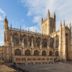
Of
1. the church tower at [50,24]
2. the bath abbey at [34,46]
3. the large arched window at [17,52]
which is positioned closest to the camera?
the bath abbey at [34,46]

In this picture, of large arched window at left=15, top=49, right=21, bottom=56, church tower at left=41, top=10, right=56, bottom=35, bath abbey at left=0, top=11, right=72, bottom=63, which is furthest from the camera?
church tower at left=41, top=10, right=56, bottom=35

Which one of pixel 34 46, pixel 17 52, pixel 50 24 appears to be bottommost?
pixel 17 52

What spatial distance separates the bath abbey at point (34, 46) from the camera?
5241 cm

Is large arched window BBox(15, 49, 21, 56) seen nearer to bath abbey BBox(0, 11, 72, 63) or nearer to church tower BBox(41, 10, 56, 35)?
bath abbey BBox(0, 11, 72, 63)

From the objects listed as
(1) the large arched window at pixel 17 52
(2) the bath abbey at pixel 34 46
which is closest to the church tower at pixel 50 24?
(2) the bath abbey at pixel 34 46

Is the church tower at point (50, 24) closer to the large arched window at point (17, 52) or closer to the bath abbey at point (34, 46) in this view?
the bath abbey at point (34, 46)

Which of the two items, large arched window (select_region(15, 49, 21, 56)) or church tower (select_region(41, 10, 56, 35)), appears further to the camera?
church tower (select_region(41, 10, 56, 35))

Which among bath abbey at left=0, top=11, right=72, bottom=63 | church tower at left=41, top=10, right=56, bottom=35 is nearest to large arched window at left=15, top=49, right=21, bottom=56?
bath abbey at left=0, top=11, right=72, bottom=63

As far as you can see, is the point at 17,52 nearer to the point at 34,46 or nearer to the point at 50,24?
the point at 34,46

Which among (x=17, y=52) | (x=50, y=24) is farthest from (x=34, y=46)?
(x=50, y=24)

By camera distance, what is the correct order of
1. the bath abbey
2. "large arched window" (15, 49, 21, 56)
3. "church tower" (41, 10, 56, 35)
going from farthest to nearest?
"church tower" (41, 10, 56, 35) → "large arched window" (15, 49, 21, 56) → the bath abbey

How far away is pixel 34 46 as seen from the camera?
5900 cm

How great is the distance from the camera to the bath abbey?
172 ft

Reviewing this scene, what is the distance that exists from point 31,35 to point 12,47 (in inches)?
554
